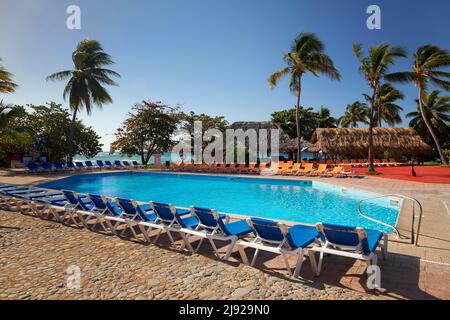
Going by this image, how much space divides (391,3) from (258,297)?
13046mm

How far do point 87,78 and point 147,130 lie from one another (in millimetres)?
6721

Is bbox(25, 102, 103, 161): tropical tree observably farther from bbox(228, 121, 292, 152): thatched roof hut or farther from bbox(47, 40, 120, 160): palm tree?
bbox(228, 121, 292, 152): thatched roof hut

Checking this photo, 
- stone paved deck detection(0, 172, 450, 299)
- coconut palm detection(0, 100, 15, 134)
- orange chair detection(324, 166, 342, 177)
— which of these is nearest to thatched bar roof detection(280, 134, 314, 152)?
orange chair detection(324, 166, 342, 177)

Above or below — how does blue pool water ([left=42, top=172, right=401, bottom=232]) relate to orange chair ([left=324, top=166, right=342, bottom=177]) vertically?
below

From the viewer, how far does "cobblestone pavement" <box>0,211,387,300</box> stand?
10.5 feet

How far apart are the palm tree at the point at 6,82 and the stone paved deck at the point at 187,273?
18058 mm

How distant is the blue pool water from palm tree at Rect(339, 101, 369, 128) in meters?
30.1

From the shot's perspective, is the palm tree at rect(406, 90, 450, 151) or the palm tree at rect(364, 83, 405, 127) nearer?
the palm tree at rect(406, 90, 450, 151)

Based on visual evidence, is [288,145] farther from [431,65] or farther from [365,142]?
[431,65]

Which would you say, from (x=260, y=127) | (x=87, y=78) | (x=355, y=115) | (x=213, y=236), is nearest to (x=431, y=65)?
(x=260, y=127)

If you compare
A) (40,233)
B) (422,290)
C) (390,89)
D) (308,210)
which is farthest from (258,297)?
(390,89)

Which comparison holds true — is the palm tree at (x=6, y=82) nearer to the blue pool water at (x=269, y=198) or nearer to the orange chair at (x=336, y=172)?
the blue pool water at (x=269, y=198)

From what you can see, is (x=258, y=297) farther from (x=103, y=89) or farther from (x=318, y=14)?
(x=103, y=89)
